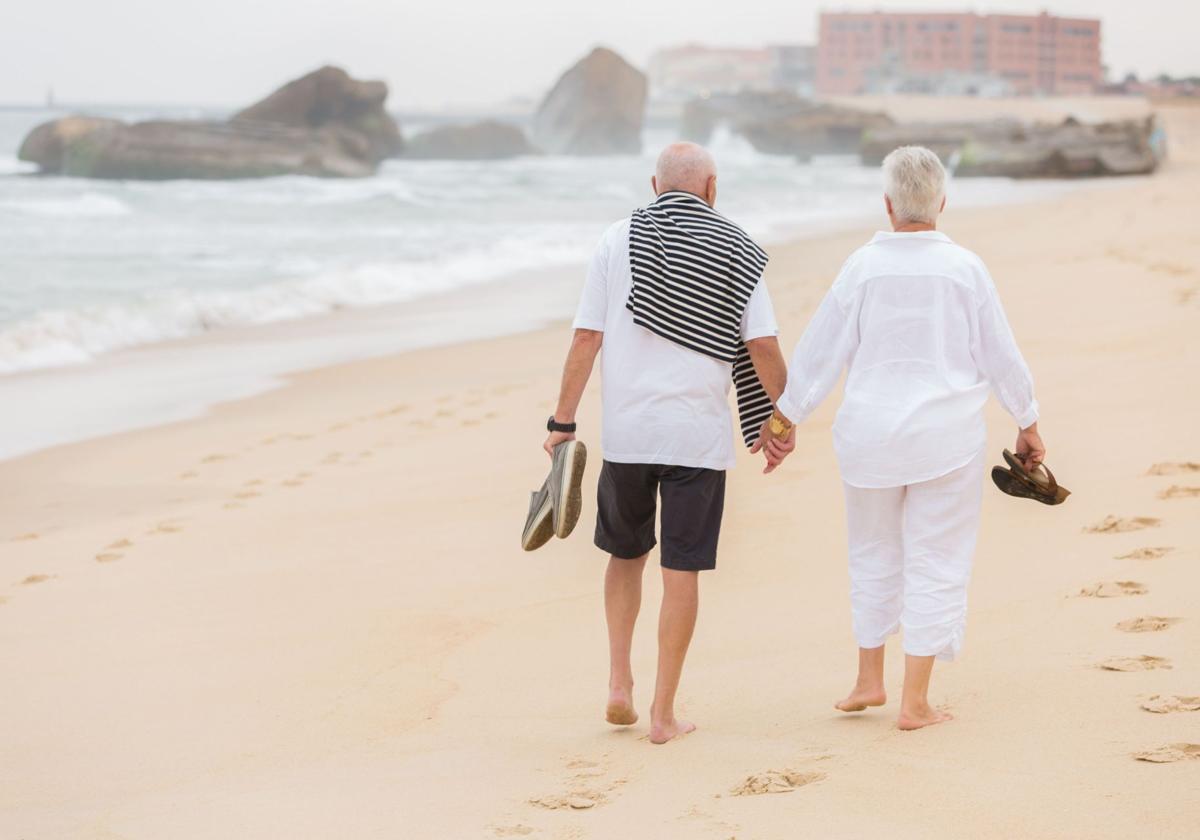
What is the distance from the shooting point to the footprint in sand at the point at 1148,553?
4.23 metres

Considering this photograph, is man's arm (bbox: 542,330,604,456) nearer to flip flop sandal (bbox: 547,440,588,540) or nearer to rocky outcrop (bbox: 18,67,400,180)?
flip flop sandal (bbox: 547,440,588,540)

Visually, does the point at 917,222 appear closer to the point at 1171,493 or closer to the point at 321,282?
the point at 1171,493

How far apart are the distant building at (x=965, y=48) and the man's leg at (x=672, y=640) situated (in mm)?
165058

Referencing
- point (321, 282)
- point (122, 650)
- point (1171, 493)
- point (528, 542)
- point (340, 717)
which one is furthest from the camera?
point (321, 282)

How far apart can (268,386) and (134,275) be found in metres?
7.35

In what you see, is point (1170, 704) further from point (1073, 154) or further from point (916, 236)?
point (1073, 154)

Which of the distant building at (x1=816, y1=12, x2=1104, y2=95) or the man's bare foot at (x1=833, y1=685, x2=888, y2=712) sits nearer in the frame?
the man's bare foot at (x1=833, y1=685, x2=888, y2=712)

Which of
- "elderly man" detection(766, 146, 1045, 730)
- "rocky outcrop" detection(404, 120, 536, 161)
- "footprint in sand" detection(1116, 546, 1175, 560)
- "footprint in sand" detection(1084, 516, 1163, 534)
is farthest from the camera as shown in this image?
"rocky outcrop" detection(404, 120, 536, 161)

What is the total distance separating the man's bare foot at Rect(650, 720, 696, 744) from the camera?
10.9 feet

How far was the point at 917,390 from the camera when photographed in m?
3.15

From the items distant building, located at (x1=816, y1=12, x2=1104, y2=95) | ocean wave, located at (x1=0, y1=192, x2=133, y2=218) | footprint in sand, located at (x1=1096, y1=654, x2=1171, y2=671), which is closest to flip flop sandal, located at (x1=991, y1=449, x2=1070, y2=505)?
footprint in sand, located at (x1=1096, y1=654, x2=1171, y2=671)

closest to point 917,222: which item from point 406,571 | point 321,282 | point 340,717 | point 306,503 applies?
point 340,717

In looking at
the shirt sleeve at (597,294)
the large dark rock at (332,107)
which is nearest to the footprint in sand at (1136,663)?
the shirt sleeve at (597,294)

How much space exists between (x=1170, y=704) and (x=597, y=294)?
165 centimetres
